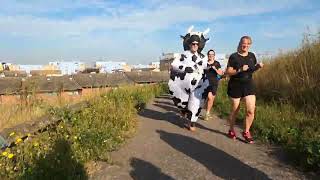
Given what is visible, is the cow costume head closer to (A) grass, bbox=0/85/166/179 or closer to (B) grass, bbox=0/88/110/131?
(A) grass, bbox=0/85/166/179

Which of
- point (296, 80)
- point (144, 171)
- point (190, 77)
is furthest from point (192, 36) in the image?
point (144, 171)

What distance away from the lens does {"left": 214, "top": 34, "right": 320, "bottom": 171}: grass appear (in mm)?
6494

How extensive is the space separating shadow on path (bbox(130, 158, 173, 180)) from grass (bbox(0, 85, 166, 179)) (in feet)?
1.59

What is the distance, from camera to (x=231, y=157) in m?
6.63

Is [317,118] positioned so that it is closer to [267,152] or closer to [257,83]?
[267,152]

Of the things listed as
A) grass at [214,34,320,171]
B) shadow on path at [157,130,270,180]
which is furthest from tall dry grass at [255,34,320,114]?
shadow on path at [157,130,270,180]

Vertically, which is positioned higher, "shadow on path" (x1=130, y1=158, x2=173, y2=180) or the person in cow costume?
the person in cow costume

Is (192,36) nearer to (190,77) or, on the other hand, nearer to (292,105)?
(190,77)

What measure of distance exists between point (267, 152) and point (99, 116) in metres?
3.73

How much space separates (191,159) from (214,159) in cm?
34

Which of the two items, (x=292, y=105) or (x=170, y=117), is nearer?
(x=292, y=105)

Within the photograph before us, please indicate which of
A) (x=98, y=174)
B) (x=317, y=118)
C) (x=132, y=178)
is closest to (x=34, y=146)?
(x=98, y=174)

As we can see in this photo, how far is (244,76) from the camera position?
792 centimetres

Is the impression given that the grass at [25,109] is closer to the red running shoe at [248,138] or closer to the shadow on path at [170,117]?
the shadow on path at [170,117]
